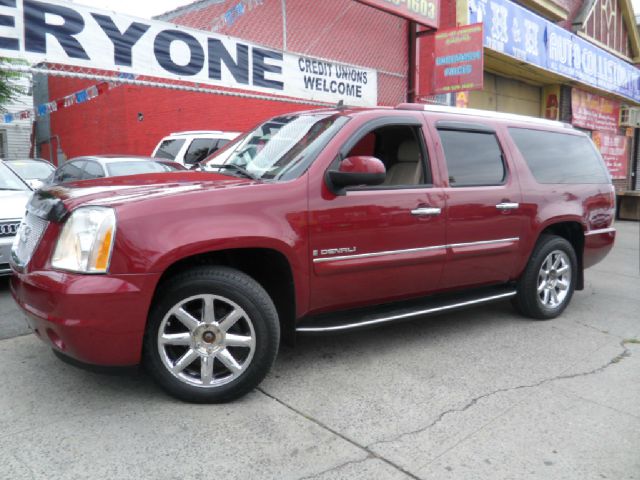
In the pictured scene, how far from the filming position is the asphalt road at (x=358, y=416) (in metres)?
2.55

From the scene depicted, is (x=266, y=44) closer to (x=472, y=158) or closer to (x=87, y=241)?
(x=472, y=158)

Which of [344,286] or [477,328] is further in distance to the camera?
[477,328]

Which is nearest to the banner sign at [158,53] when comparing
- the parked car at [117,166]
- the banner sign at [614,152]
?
the parked car at [117,166]

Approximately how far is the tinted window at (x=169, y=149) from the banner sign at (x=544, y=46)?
6.62m

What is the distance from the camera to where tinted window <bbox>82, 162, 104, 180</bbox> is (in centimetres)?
788

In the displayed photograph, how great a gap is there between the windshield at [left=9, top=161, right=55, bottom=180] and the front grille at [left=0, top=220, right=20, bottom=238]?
18.5 feet

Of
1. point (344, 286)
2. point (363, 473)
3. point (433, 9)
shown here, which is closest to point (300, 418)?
point (363, 473)

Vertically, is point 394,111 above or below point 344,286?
above

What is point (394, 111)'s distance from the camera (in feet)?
13.3

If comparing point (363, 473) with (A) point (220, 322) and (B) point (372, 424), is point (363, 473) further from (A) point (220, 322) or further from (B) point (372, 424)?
(A) point (220, 322)

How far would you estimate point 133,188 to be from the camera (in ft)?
10.5

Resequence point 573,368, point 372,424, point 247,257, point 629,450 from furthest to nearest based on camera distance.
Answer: point 573,368 < point 247,257 < point 372,424 < point 629,450

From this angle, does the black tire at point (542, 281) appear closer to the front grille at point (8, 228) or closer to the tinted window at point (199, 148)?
the front grille at point (8, 228)

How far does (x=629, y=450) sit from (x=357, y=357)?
1757 mm
